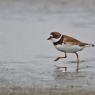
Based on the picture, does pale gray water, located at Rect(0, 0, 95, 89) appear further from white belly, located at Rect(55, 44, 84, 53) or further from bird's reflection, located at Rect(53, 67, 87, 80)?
white belly, located at Rect(55, 44, 84, 53)

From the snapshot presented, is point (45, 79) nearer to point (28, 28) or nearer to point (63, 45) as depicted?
point (63, 45)

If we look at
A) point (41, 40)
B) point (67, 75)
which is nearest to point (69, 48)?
point (67, 75)

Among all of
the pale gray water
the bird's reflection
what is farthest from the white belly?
the bird's reflection

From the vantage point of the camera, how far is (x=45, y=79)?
27.2 ft

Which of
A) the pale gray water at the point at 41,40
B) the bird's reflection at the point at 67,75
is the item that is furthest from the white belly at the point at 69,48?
the bird's reflection at the point at 67,75

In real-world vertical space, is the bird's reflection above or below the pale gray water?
below

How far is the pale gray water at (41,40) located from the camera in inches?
328

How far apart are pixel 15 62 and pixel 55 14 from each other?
233 inches

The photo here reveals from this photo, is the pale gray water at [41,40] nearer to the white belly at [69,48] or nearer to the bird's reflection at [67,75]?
the bird's reflection at [67,75]

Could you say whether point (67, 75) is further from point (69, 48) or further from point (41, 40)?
point (41, 40)

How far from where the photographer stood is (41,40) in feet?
38.1

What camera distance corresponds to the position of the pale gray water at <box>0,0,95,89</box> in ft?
27.3

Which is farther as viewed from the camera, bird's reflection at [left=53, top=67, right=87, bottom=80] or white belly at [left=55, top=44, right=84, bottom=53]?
white belly at [left=55, top=44, right=84, bottom=53]

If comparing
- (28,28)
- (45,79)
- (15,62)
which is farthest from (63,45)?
(28,28)
